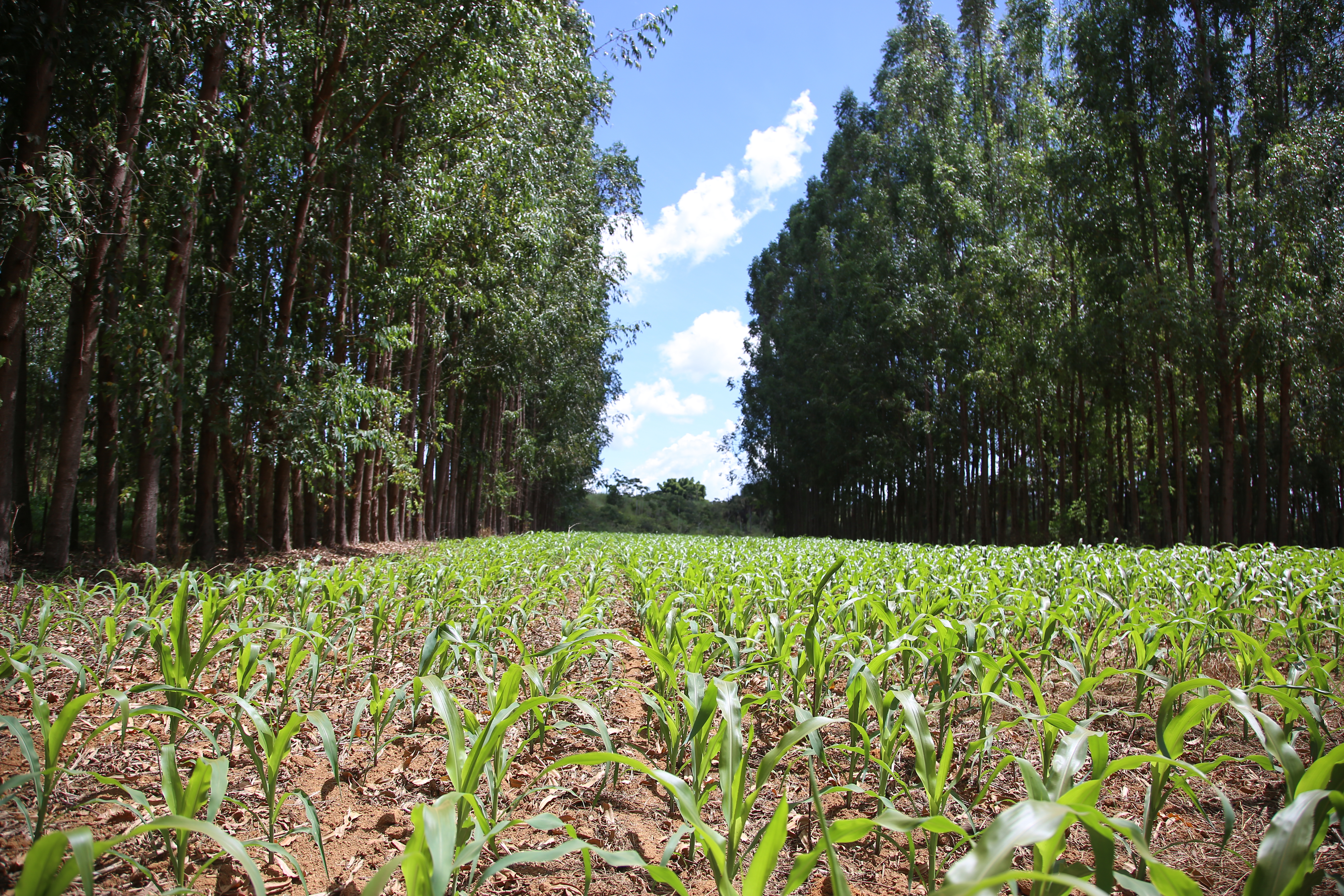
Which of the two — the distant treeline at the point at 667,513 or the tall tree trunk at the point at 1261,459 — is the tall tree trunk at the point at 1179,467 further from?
the distant treeline at the point at 667,513

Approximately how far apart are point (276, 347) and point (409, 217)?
7.80ft

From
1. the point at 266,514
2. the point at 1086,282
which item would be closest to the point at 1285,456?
the point at 1086,282

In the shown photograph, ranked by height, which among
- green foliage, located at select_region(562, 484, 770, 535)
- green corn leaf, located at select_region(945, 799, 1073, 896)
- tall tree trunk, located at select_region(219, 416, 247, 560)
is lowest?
green foliage, located at select_region(562, 484, 770, 535)

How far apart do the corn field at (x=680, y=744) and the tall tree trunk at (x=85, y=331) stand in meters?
2.60

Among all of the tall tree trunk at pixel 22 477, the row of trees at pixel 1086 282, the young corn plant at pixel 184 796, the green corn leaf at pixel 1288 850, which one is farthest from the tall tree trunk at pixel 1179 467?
the tall tree trunk at pixel 22 477

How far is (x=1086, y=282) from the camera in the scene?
1387 cm

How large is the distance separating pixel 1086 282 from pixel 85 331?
16.8 metres

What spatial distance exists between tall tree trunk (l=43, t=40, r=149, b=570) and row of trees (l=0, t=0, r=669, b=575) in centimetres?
2

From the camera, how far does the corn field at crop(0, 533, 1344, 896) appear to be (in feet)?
3.74

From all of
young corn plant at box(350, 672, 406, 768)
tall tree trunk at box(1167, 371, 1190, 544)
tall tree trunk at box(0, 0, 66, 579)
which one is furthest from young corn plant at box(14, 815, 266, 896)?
tall tree trunk at box(1167, 371, 1190, 544)

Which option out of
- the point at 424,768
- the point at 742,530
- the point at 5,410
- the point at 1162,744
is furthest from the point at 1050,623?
the point at 742,530

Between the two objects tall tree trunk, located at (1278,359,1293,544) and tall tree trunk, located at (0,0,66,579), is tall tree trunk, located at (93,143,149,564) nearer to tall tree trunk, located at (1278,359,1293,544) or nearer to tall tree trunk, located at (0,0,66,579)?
tall tree trunk, located at (0,0,66,579)

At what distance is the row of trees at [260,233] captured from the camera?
18.0ft

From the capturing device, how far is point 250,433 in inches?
311
